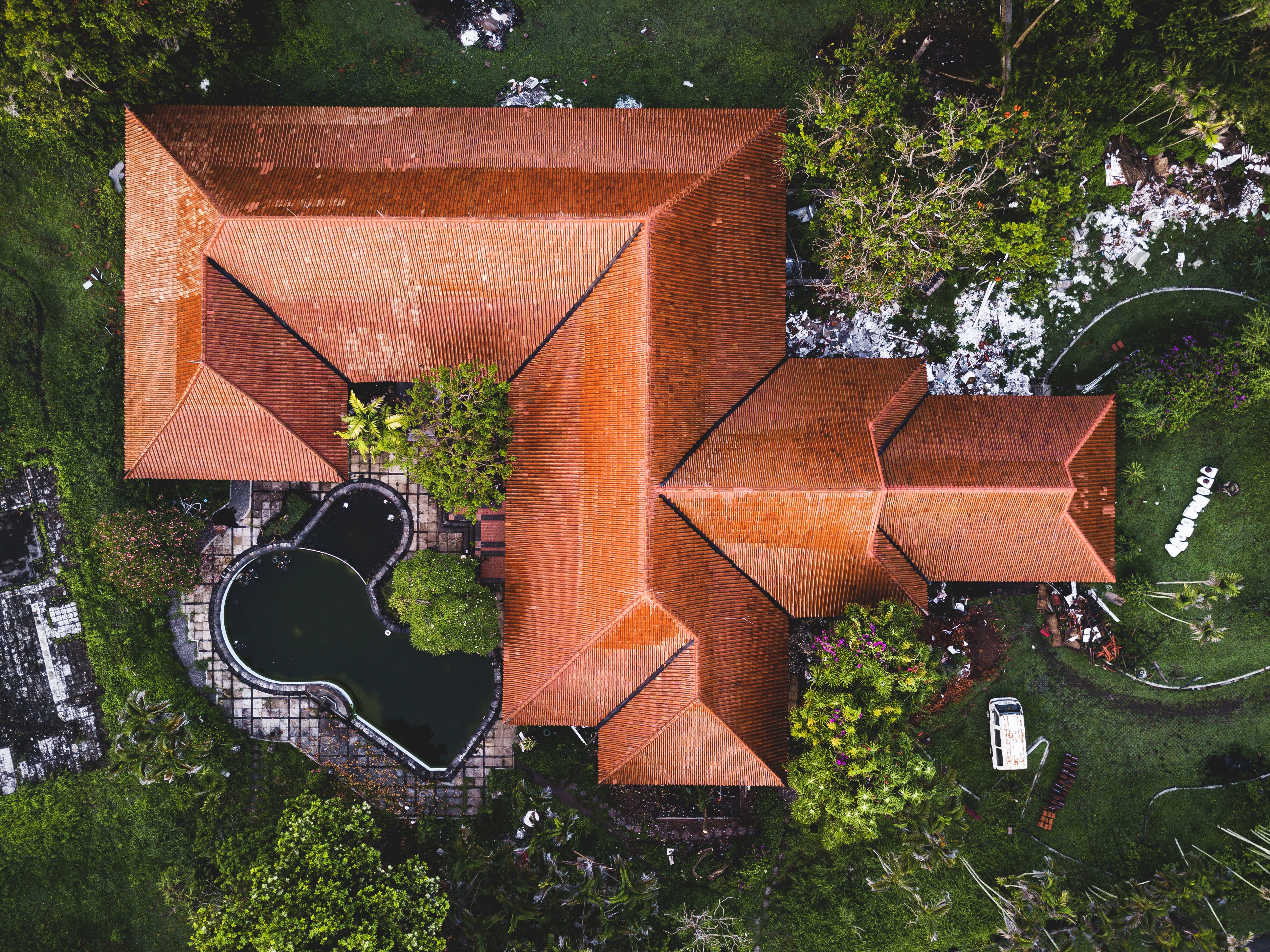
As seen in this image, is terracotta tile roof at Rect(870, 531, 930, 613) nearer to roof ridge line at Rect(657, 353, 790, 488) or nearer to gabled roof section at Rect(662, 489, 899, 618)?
gabled roof section at Rect(662, 489, 899, 618)

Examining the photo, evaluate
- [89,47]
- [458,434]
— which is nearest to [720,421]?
[458,434]

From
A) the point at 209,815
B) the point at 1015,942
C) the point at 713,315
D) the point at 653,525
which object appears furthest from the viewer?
the point at 209,815

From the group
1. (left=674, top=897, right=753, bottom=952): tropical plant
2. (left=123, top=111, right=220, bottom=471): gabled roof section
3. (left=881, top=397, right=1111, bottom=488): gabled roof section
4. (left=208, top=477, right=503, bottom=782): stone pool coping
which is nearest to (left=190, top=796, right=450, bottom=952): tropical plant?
(left=208, top=477, right=503, bottom=782): stone pool coping

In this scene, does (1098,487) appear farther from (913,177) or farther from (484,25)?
(484,25)

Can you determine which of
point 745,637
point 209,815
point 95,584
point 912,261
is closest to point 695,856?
point 745,637

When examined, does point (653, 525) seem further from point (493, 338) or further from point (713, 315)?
point (493, 338)

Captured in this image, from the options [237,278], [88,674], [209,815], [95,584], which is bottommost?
[209,815]
